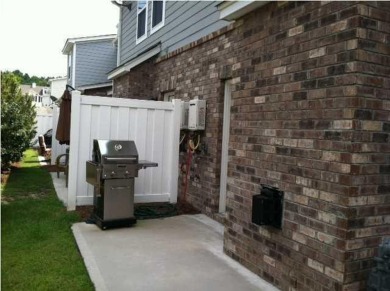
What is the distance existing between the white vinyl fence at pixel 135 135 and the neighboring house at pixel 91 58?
473 inches

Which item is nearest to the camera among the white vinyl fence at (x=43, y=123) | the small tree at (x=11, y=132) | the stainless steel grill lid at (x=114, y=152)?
the stainless steel grill lid at (x=114, y=152)

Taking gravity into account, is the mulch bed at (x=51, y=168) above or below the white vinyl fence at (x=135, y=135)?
below

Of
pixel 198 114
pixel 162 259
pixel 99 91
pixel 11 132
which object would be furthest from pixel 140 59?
pixel 99 91

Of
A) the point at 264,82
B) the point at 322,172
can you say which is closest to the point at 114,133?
the point at 264,82

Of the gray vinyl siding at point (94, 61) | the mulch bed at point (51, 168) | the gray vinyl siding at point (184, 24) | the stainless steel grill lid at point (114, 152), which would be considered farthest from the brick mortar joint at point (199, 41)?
the gray vinyl siding at point (94, 61)

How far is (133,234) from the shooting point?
16.7 feet

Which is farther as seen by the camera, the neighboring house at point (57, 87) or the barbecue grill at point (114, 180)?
the neighboring house at point (57, 87)

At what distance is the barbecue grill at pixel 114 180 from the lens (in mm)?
5129

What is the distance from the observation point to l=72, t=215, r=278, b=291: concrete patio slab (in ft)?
11.6

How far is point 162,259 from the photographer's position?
4.19 m

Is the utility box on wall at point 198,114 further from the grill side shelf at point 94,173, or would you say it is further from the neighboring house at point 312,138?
the neighboring house at point 312,138

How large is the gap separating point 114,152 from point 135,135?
53.1 inches

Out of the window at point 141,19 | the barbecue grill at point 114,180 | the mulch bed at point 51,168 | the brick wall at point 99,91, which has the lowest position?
the mulch bed at point 51,168

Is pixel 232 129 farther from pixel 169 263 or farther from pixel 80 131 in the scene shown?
pixel 80 131
